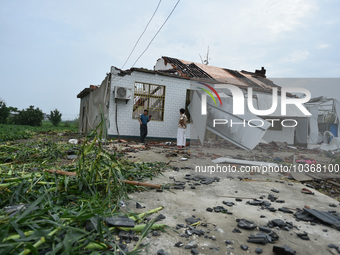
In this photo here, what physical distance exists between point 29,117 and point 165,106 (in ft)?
68.8

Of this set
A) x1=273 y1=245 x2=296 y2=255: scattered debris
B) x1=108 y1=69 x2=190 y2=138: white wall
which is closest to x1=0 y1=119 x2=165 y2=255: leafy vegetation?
x1=273 y1=245 x2=296 y2=255: scattered debris

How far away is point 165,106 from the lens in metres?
12.2

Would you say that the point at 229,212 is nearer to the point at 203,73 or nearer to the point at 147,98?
the point at 147,98

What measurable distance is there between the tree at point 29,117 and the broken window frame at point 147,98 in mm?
19707

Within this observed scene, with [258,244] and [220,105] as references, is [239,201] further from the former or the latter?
[220,105]

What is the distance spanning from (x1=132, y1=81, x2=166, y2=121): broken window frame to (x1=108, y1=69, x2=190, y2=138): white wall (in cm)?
17

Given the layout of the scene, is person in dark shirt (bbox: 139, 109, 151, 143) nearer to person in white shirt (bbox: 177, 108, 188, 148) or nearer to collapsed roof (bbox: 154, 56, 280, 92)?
person in white shirt (bbox: 177, 108, 188, 148)

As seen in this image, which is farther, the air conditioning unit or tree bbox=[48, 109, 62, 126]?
tree bbox=[48, 109, 62, 126]

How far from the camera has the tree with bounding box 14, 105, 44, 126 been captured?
1045 inches

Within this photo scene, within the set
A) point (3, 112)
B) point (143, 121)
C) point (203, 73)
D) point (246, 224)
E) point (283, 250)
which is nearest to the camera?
point (283, 250)

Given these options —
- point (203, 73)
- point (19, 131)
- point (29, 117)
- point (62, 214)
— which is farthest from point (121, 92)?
point (29, 117)

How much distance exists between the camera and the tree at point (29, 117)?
26.5 m

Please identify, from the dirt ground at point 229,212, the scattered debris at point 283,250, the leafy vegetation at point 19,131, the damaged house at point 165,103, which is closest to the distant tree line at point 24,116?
the leafy vegetation at point 19,131

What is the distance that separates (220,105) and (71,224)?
1055 centimetres
